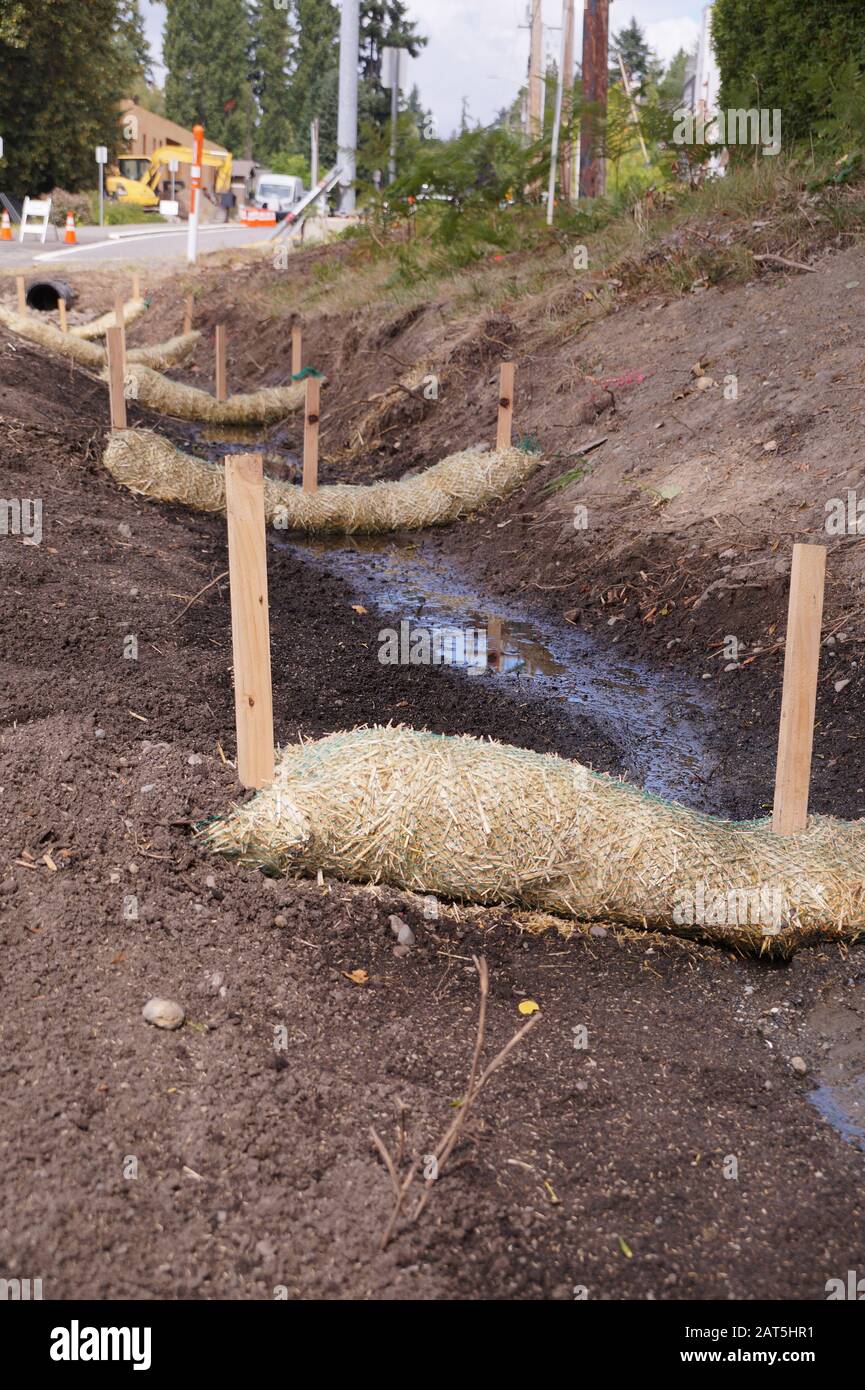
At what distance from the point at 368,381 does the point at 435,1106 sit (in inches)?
479

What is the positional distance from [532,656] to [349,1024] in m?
4.14

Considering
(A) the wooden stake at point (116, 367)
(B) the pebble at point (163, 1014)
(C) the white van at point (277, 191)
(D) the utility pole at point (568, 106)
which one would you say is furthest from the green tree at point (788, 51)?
(C) the white van at point (277, 191)

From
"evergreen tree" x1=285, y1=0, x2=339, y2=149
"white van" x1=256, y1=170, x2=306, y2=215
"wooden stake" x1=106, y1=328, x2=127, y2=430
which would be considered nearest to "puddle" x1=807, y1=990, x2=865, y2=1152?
"wooden stake" x1=106, y1=328, x2=127, y2=430

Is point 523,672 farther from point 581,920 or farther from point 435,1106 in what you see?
Result: point 435,1106

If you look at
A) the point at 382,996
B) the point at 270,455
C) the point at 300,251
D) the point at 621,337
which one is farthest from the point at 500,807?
the point at 300,251

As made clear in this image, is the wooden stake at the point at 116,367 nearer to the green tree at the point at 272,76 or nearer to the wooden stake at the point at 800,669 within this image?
the wooden stake at the point at 800,669

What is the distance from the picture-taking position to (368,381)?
45.4 feet

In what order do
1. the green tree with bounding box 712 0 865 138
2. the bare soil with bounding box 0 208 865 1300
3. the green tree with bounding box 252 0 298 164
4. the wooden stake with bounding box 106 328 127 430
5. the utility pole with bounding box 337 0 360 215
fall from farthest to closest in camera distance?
the green tree with bounding box 252 0 298 164, the utility pole with bounding box 337 0 360 215, the green tree with bounding box 712 0 865 138, the wooden stake with bounding box 106 328 127 430, the bare soil with bounding box 0 208 865 1300

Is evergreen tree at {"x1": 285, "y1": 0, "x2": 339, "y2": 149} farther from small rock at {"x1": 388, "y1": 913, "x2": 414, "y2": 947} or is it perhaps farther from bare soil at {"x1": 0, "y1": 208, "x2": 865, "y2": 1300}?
small rock at {"x1": 388, "y1": 913, "x2": 414, "y2": 947}

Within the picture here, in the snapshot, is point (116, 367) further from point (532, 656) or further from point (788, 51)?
point (788, 51)

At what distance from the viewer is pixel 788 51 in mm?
11297

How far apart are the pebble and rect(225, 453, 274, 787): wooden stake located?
1119mm

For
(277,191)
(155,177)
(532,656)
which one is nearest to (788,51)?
(532,656)

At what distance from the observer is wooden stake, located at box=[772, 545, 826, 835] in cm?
366
